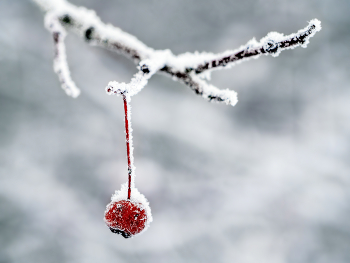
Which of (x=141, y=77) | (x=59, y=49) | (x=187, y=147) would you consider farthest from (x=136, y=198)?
(x=187, y=147)

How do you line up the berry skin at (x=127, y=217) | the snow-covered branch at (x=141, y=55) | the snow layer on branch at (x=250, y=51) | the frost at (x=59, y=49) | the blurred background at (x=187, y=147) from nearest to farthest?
the snow layer on branch at (x=250, y=51), the snow-covered branch at (x=141, y=55), the frost at (x=59, y=49), the berry skin at (x=127, y=217), the blurred background at (x=187, y=147)

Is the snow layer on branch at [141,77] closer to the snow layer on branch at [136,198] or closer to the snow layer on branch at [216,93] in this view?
the snow layer on branch at [216,93]

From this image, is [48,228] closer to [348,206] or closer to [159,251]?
[159,251]

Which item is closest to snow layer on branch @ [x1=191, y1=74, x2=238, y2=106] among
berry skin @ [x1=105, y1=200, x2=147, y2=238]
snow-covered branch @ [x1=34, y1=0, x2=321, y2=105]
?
snow-covered branch @ [x1=34, y1=0, x2=321, y2=105]

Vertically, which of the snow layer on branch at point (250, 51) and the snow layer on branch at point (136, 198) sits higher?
the snow layer on branch at point (250, 51)

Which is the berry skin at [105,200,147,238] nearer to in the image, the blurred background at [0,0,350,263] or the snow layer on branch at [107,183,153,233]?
the snow layer on branch at [107,183,153,233]

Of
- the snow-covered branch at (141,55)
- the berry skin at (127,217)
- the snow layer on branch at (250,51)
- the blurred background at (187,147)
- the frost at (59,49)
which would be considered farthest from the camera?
the blurred background at (187,147)

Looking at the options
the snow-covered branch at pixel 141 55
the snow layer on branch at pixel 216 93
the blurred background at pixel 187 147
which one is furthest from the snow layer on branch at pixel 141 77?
the blurred background at pixel 187 147
